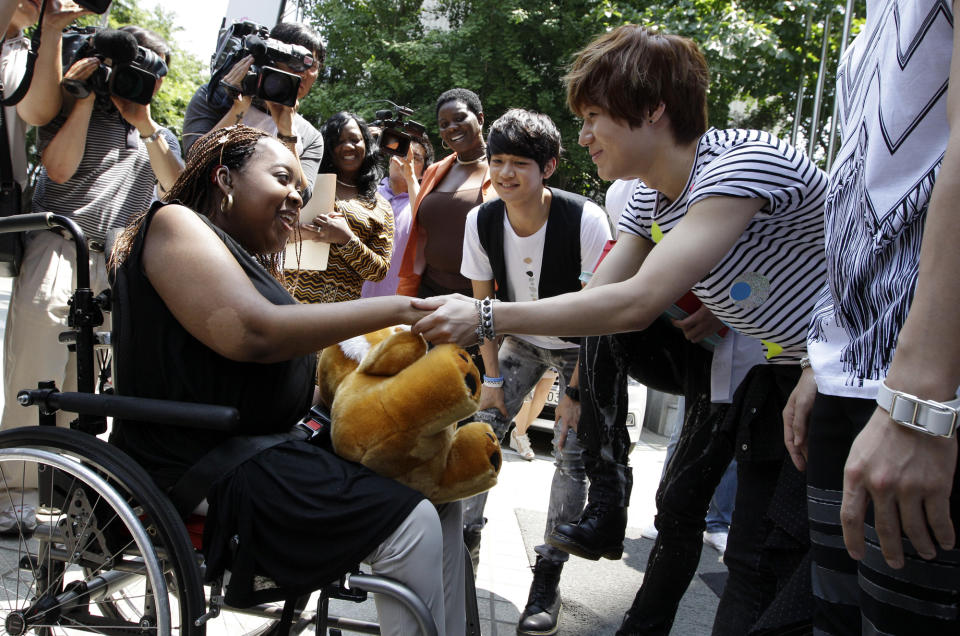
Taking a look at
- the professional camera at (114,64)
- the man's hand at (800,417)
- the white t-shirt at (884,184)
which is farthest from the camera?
the professional camera at (114,64)

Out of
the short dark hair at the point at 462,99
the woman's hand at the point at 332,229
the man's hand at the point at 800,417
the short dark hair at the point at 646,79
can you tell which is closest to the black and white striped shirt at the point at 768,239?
the short dark hair at the point at 646,79

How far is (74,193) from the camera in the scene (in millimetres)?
3287

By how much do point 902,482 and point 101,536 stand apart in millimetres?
1612

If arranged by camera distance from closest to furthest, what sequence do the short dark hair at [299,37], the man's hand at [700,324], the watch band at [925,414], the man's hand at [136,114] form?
the watch band at [925,414] < the man's hand at [700,324] < the man's hand at [136,114] < the short dark hair at [299,37]

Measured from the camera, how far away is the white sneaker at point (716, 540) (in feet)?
13.4

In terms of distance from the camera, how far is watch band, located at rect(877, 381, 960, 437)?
98 cm

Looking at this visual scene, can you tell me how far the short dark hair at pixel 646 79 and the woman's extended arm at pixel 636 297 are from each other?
40cm

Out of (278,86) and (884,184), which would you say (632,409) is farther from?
(884,184)

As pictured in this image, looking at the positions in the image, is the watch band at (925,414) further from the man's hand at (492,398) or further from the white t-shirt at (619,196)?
the white t-shirt at (619,196)

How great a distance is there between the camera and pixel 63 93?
10.5 ft

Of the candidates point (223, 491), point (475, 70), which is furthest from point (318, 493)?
point (475, 70)

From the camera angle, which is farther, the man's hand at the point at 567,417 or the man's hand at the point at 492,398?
the man's hand at the point at 492,398

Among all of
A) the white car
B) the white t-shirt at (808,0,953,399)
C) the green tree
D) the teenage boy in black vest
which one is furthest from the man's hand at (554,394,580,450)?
the green tree

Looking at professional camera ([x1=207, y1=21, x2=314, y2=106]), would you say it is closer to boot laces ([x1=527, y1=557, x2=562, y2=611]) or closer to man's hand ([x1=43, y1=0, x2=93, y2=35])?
man's hand ([x1=43, y1=0, x2=93, y2=35])
